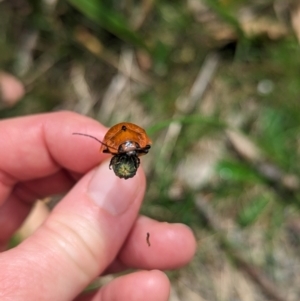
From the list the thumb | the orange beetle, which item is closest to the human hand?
the thumb

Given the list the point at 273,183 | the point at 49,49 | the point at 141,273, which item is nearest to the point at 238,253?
the point at 273,183

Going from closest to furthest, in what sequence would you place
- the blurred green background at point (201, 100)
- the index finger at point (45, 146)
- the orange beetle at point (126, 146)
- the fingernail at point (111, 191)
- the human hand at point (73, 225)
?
the orange beetle at point (126, 146)
the human hand at point (73, 225)
the fingernail at point (111, 191)
the index finger at point (45, 146)
the blurred green background at point (201, 100)

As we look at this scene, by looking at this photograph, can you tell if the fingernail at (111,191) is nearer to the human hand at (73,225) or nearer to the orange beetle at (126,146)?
the human hand at (73,225)

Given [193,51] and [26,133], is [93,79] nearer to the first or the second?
[193,51]

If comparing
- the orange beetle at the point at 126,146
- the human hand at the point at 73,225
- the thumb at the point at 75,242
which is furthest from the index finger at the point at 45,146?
the orange beetle at the point at 126,146

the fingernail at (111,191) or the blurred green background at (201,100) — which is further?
the blurred green background at (201,100)

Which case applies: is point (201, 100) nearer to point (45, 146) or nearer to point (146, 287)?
point (45, 146)

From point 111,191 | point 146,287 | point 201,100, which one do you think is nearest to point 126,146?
point 111,191
